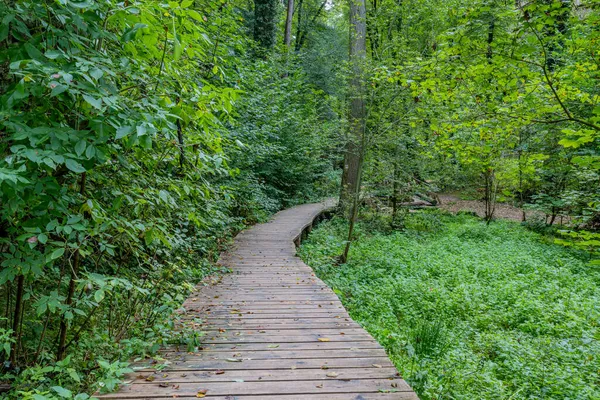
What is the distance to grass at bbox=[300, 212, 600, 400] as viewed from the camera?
3.60m

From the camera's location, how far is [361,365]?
2.79m

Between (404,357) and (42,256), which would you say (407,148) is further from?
(42,256)

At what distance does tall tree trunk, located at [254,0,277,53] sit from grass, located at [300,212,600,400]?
29.8 feet

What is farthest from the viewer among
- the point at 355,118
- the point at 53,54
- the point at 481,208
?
the point at 481,208

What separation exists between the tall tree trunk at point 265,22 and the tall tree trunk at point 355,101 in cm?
466

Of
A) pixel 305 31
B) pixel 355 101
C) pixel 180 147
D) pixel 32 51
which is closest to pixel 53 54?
pixel 32 51

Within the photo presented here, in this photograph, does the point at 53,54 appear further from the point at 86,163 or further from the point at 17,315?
the point at 17,315

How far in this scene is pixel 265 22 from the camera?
1486 cm

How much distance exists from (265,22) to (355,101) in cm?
686

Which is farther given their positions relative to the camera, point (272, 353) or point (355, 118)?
point (355, 118)

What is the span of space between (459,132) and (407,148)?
21.3 feet

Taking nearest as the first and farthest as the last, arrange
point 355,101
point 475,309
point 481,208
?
point 475,309, point 355,101, point 481,208

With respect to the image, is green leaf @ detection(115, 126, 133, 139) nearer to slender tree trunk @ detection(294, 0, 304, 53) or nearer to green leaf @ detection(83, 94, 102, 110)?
green leaf @ detection(83, 94, 102, 110)

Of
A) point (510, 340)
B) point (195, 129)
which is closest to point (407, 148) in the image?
point (510, 340)
